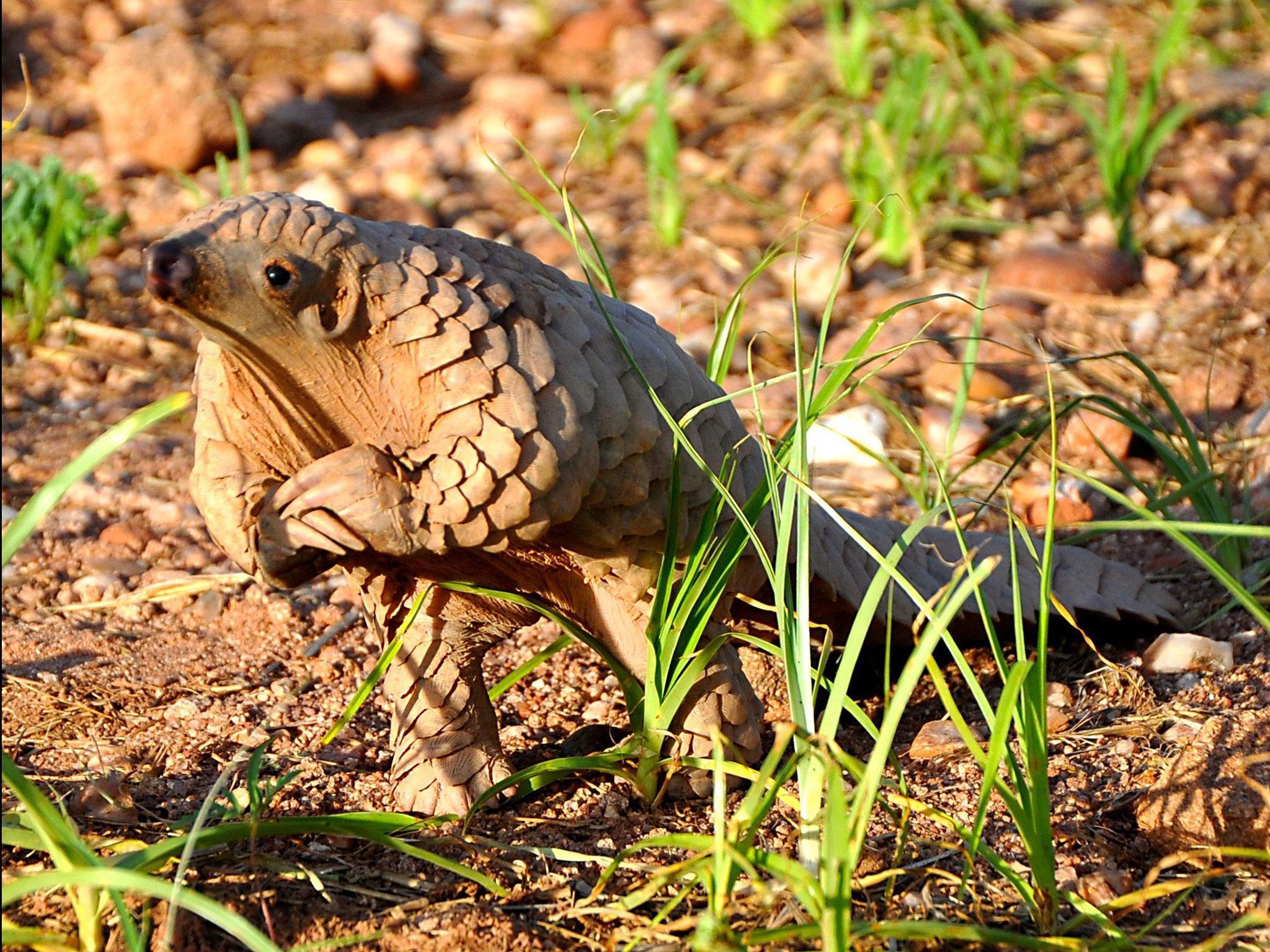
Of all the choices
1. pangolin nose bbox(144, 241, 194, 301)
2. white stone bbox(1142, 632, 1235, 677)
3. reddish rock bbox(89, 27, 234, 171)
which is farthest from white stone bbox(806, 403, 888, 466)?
reddish rock bbox(89, 27, 234, 171)

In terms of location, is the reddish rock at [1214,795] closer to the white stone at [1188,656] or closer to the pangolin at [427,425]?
the white stone at [1188,656]

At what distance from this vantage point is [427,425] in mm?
2127

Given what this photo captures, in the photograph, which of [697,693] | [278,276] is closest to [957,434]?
[697,693]

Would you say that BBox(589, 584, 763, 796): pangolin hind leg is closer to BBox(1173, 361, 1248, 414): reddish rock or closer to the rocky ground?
the rocky ground

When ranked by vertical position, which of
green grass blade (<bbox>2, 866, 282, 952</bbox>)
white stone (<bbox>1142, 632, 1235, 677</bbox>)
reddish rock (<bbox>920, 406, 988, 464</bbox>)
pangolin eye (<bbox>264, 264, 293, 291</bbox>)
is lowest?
white stone (<bbox>1142, 632, 1235, 677</bbox>)

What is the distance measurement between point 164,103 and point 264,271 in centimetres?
407

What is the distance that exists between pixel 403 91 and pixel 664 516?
4529 millimetres

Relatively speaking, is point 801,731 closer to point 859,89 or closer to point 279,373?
point 279,373

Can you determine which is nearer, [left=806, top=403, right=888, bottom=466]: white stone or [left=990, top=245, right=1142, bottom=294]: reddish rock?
[left=806, top=403, right=888, bottom=466]: white stone

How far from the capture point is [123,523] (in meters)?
3.79

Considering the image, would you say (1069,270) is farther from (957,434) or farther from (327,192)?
(327,192)

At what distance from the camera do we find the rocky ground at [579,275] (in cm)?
222

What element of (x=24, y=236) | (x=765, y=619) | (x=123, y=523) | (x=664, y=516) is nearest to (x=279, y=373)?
(x=664, y=516)

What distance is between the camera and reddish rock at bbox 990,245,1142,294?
15.3ft
